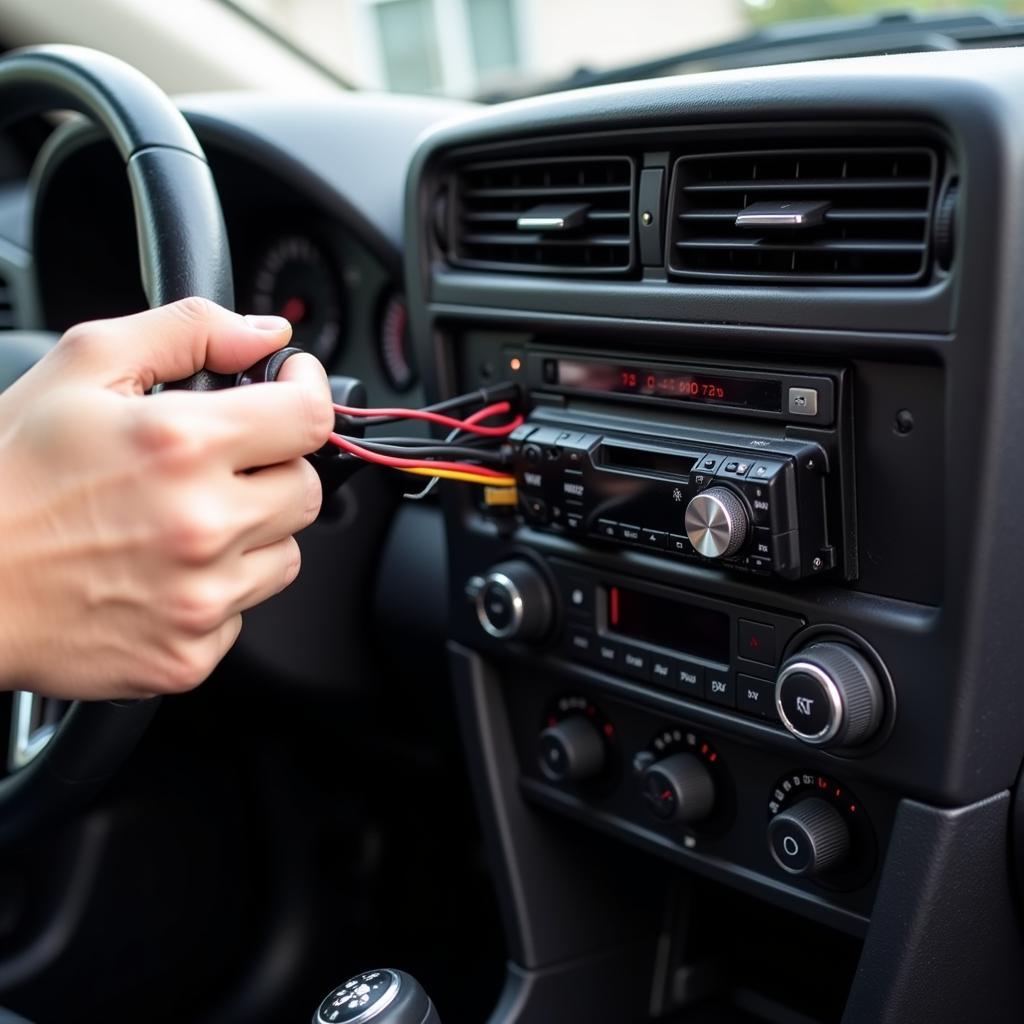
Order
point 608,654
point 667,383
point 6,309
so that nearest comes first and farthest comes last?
1. point 667,383
2. point 608,654
3. point 6,309

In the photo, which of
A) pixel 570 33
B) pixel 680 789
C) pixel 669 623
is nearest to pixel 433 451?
pixel 669 623

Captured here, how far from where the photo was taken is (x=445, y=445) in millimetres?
1058

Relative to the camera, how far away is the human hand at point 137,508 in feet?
2.28

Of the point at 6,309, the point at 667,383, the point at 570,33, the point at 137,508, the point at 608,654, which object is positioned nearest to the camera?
the point at 137,508

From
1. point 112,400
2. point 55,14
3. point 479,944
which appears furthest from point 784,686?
point 55,14

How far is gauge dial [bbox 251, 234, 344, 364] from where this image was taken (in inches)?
67.2

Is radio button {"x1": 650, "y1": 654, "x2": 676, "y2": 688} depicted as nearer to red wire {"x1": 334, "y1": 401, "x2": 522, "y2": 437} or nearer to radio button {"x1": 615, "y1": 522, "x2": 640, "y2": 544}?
radio button {"x1": 615, "y1": 522, "x2": 640, "y2": 544}

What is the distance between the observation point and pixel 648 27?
5.36 m

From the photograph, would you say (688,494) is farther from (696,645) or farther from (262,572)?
(262,572)

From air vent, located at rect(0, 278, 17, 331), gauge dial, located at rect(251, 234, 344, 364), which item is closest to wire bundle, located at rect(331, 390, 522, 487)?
gauge dial, located at rect(251, 234, 344, 364)

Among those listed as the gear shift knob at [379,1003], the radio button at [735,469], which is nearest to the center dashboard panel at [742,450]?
the radio button at [735,469]

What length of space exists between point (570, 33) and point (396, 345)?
430 cm

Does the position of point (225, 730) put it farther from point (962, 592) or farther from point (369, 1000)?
point (962, 592)

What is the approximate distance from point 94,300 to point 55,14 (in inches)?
23.1
